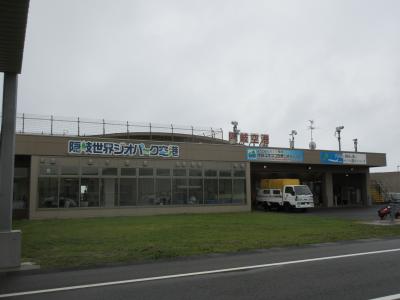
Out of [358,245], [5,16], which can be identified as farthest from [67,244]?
[358,245]

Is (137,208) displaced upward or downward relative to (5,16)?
downward

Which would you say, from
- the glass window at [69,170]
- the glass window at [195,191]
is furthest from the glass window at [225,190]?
the glass window at [69,170]

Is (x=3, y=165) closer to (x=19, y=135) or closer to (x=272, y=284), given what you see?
(x=272, y=284)

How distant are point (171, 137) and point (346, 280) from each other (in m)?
29.0

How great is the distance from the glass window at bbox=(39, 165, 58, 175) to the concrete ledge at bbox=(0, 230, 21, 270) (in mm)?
19117

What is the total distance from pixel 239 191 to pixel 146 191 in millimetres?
8024

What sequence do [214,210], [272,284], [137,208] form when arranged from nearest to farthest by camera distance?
[272,284] < [137,208] < [214,210]

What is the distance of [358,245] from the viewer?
1416 cm

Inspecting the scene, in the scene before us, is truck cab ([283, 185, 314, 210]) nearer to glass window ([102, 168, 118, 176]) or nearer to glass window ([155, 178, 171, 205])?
glass window ([155, 178, 171, 205])

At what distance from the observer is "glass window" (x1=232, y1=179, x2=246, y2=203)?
119ft

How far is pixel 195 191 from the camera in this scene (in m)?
34.4

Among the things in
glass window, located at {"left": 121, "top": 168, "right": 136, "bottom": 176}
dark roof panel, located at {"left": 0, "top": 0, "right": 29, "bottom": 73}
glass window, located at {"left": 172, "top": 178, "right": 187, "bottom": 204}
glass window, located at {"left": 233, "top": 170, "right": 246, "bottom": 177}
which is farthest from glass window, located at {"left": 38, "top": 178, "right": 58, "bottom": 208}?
dark roof panel, located at {"left": 0, "top": 0, "right": 29, "bottom": 73}

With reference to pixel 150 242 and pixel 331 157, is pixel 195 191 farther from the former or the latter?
pixel 150 242

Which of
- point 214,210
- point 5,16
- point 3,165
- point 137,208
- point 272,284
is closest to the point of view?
point 272,284
